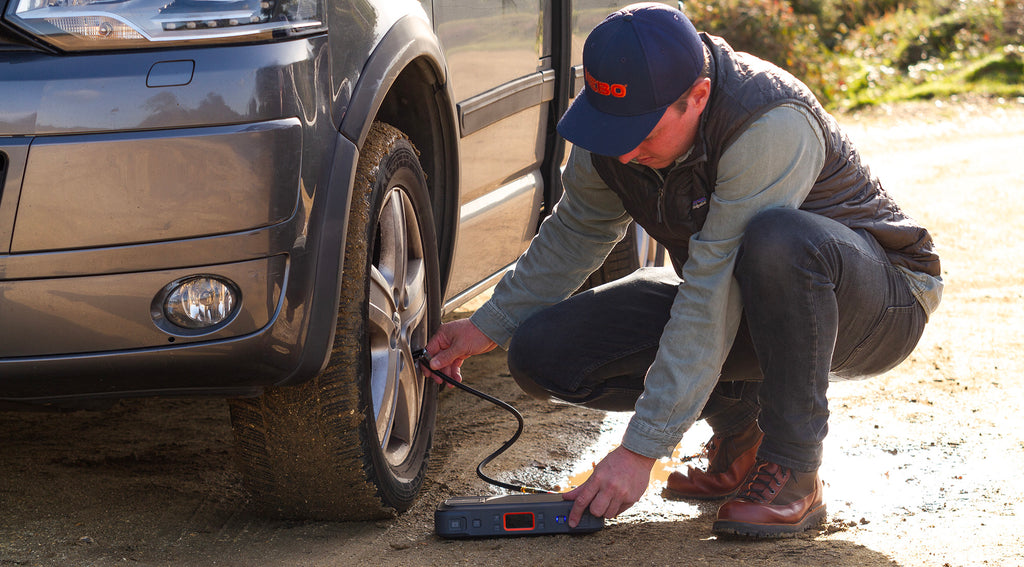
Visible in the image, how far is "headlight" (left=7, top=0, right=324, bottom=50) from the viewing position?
1.93m

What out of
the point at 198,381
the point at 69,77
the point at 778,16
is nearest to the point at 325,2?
the point at 69,77

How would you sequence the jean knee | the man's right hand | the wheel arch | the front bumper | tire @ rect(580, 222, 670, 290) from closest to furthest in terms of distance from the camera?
the front bumper < the wheel arch < the jean knee < the man's right hand < tire @ rect(580, 222, 670, 290)

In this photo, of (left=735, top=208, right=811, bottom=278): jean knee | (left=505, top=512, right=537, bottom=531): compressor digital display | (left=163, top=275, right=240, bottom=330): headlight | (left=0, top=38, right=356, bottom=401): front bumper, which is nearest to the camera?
(left=0, top=38, right=356, bottom=401): front bumper

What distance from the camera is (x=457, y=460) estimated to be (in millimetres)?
3119

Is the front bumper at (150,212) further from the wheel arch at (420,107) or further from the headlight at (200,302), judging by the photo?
the wheel arch at (420,107)

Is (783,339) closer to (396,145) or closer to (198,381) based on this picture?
(396,145)

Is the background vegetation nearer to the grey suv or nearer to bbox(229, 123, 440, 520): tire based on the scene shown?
bbox(229, 123, 440, 520): tire

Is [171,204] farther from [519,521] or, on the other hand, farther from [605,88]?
[519,521]

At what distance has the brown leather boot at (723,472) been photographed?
2.87 m

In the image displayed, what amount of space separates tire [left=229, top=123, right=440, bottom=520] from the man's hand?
455 millimetres

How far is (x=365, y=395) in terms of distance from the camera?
234cm

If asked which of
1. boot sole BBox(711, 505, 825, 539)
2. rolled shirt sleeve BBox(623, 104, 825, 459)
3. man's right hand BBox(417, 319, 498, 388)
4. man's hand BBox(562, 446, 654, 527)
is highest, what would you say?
rolled shirt sleeve BBox(623, 104, 825, 459)

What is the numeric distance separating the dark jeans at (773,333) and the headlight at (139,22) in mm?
1125

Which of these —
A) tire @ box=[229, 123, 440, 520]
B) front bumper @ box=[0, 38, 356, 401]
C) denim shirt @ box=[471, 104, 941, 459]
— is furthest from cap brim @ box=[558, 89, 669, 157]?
front bumper @ box=[0, 38, 356, 401]
